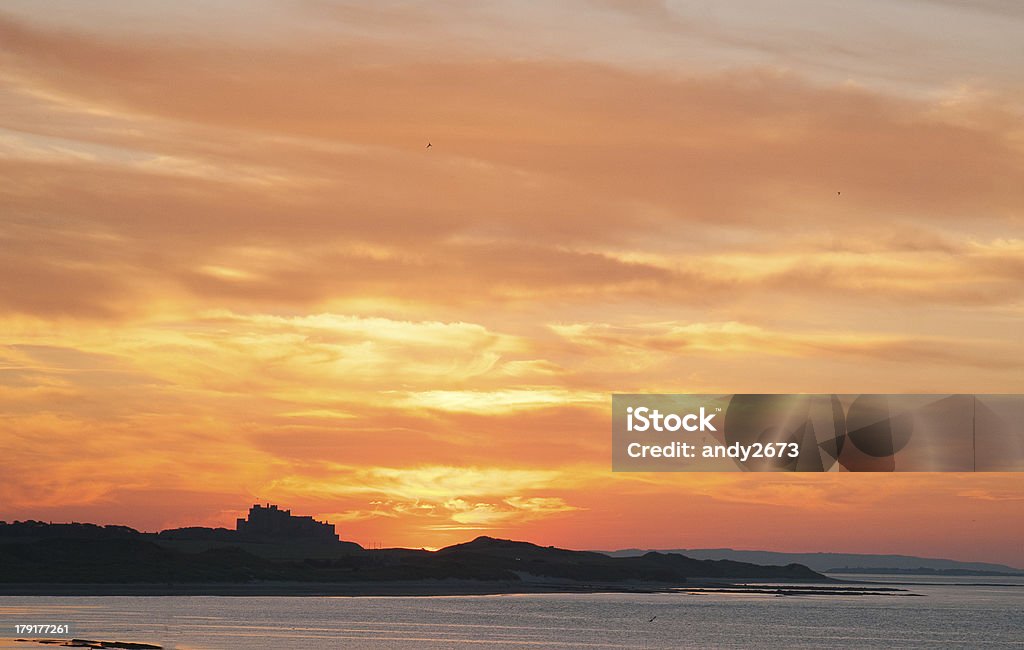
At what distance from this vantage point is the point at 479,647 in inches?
5433

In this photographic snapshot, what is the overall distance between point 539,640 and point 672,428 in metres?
83.8

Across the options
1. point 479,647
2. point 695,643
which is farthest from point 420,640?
point 695,643

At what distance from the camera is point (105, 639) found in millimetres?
121250

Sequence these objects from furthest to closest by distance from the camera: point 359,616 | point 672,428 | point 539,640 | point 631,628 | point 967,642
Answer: point 359,616 → point 631,628 → point 967,642 → point 539,640 → point 672,428

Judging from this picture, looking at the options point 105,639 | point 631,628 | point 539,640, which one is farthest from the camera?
point 631,628

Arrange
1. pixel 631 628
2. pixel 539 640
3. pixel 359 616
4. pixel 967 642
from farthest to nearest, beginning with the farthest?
pixel 359 616 → pixel 631 628 → pixel 967 642 → pixel 539 640

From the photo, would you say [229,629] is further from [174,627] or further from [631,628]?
[631,628]

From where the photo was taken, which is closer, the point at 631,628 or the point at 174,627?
the point at 174,627

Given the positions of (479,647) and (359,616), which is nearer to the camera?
(479,647)

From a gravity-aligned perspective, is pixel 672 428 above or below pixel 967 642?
above

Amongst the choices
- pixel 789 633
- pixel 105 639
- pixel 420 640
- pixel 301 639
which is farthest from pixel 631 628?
pixel 105 639

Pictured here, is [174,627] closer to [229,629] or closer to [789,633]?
[229,629]

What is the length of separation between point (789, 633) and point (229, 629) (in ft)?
254

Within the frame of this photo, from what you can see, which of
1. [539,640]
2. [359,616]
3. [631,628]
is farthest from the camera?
[359,616]
